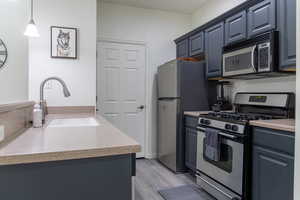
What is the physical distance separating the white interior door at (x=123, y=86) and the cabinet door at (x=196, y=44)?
2.92ft

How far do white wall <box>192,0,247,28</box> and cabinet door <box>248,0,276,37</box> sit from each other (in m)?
0.68

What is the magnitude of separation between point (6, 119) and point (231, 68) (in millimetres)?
2285

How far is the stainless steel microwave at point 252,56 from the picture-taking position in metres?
1.97

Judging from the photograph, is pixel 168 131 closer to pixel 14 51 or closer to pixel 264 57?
pixel 264 57

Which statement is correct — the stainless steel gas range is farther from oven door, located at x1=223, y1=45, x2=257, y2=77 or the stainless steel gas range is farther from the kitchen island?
the kitchen island

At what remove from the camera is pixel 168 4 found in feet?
11.6

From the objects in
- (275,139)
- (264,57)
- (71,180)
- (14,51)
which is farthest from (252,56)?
(14,51)

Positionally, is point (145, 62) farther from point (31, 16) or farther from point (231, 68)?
point (31, 16)

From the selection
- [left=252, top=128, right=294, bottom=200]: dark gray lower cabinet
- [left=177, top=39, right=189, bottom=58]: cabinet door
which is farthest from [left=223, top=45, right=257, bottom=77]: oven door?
[left=177, top=39, right=189, bottom=58]: cabinet door

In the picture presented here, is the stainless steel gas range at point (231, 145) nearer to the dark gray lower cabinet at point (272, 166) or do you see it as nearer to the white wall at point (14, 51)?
the dark gray lower cabinet at point (272, 166)

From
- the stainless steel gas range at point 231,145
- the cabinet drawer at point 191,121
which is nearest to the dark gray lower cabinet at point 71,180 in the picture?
the stainless steel gas range at point 231,145

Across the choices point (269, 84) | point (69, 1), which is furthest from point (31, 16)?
point (269, 84)

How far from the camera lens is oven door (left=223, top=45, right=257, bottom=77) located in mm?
2158

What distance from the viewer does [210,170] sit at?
2.33m
